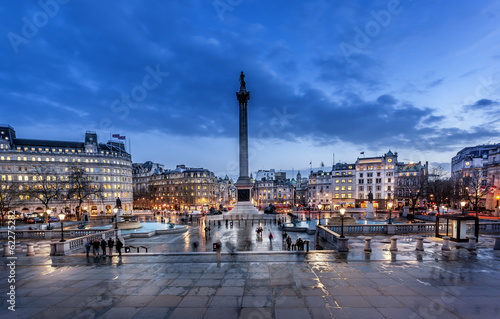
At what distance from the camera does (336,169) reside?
9819 centimetres

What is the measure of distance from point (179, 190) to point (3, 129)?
6038cm

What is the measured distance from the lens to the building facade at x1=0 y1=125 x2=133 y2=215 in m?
72.1

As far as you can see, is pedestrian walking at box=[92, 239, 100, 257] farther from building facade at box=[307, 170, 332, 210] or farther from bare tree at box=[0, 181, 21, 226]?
building facade at box=[307, 170, 332, 210]

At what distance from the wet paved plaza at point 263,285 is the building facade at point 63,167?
66372 mm

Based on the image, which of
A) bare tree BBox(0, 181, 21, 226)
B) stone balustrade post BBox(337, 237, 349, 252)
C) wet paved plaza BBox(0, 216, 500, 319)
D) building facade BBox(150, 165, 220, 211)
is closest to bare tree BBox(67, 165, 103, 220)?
bare tree BBox(0, 181, 21, 226)

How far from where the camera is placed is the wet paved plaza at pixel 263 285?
928cm

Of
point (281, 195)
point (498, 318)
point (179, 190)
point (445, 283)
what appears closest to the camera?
point (498, 318)

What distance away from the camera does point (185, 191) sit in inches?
4188

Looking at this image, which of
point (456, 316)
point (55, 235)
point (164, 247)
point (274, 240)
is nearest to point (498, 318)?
point (456, 316)

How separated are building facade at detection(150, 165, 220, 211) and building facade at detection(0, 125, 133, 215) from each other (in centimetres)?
1952

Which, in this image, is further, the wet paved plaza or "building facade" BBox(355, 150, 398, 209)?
"building facade" BBox(355, 150, 398, 209)

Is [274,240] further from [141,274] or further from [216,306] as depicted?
[216,306]

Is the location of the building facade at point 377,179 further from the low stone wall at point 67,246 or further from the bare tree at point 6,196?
the bare tree at point 6,196

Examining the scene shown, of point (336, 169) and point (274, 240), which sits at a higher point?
point (336, 169)
